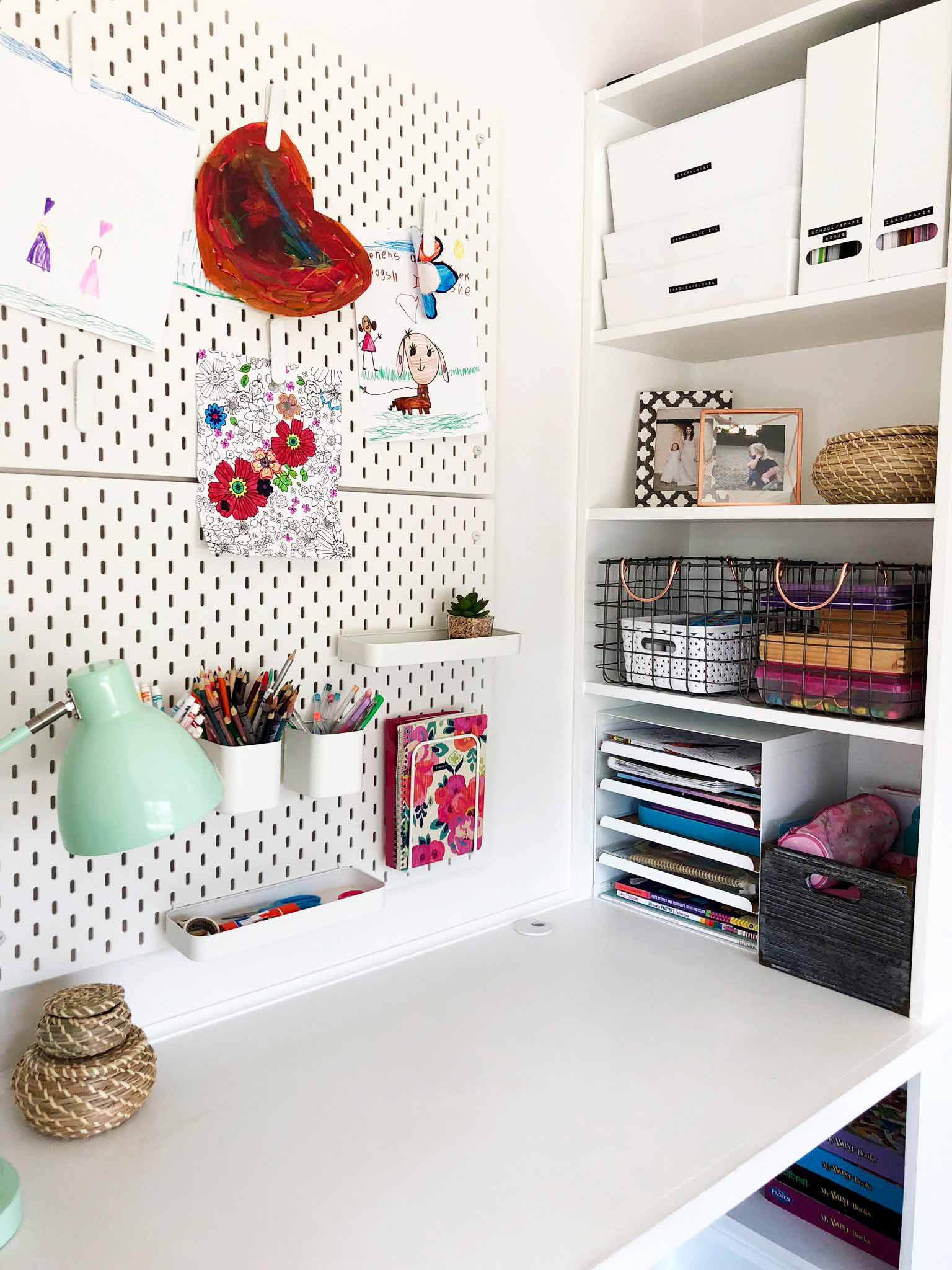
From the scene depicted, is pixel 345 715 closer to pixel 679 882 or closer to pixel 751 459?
pixel 679 882

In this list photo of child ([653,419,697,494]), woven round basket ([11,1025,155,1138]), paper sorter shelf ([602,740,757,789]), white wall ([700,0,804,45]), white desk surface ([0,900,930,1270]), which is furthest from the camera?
white wall ([700,0,804,45])

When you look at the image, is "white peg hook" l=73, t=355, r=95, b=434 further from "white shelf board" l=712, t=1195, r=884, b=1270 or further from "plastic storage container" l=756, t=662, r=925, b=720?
"white shelf board" l=712, t=1195, r=884, b=1270

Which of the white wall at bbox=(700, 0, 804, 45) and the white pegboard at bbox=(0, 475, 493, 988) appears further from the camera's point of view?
the white wall at bbox=(700, 0, 804, 45)

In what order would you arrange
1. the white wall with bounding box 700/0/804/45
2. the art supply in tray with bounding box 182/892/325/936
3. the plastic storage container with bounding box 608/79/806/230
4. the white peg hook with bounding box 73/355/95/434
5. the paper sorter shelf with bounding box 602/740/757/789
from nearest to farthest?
the white peg hook with bounding box 73/355/95/434, the art supply in tray with bounding box 182/892/325/936, the plastic storage container with bounding box 608/79/806/230, the paper sorter shelf with bounding box 602/740/757/789, the white wall with bounding box 700/0/804/45

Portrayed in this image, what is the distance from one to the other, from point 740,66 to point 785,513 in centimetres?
75

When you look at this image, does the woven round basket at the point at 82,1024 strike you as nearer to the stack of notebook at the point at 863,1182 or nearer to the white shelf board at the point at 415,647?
the white shelf board at the point at 415,647

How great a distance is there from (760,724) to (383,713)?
2.21ft

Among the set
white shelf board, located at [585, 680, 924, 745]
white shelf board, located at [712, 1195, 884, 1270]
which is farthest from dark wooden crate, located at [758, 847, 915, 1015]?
white shelf board, located at [712, 1195, 884, 1270]

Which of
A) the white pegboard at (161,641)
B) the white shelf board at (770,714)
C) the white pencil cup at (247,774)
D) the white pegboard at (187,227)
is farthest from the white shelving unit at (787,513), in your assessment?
the white pencil cup at (247,774)

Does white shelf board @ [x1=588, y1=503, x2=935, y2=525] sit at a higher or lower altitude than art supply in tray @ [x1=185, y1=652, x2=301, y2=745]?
higher

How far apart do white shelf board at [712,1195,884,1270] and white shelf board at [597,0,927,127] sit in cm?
180

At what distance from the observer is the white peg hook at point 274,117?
1.30 meters

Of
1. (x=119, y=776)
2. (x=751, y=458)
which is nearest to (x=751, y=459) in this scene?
(x=751, y=458)

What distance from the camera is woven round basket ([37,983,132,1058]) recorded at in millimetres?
1093
